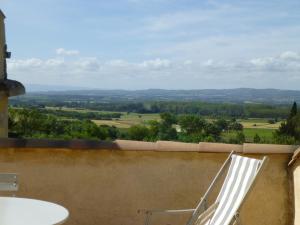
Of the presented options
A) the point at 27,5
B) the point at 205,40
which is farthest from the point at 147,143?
the point at 205,40

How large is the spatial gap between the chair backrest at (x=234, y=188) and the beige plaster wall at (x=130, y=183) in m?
0.73

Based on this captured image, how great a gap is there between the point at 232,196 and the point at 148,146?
109 centimetres

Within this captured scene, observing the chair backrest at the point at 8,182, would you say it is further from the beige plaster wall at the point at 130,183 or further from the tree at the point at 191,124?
the tree at the point at 191,124

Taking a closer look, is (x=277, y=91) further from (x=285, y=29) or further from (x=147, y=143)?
(x=147, y=143)

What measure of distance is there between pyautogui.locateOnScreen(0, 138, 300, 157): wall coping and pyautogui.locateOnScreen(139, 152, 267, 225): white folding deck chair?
0.48 meters

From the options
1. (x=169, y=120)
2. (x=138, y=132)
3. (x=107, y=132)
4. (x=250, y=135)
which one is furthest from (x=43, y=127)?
(x=250, y=135)

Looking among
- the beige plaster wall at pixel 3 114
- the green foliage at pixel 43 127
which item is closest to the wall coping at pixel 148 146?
the beige plaster wall at pixel 3 114

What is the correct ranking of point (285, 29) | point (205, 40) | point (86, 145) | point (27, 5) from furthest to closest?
1. point (205, 40)
2. point (285, 29)
3. point (27, 5)
4. point (86, 145)

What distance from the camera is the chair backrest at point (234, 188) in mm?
3764

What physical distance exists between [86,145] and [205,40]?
24428mm

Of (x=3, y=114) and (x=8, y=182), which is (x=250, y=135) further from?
(x=8, y=182)

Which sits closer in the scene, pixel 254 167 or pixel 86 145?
pixel 254 167

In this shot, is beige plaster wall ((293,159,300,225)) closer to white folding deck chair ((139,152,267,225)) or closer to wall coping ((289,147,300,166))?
wall coping ((289,147,300,166))

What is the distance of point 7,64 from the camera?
11117 millimetres
